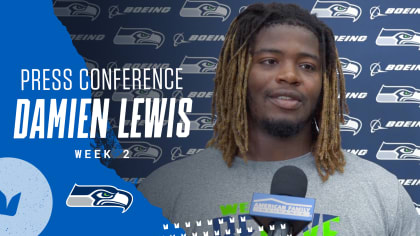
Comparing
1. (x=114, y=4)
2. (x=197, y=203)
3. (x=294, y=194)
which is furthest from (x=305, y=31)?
(x=114, y=4)

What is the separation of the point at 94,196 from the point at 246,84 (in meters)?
0.80

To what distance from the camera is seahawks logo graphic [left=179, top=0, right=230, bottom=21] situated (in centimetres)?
266

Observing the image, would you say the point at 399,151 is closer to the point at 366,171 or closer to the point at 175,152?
the point at 366,171

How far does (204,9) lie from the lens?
268 centimetres

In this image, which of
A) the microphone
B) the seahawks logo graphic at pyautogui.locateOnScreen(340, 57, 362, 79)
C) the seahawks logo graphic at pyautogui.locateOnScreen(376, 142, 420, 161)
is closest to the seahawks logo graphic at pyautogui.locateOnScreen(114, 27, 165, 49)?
the seahawks logo graphic at pyautogui.locateOnScreen(340, 57, 362, 79)

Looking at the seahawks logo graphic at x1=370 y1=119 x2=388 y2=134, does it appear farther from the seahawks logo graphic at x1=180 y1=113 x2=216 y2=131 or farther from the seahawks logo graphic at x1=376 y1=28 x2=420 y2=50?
the seahawks logo graphic at x1=180 y1=113 x2=216 y2=131

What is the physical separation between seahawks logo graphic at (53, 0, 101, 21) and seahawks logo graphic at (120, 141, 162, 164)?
615 mm

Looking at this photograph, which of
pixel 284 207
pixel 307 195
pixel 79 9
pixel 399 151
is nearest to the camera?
pixel 284 207

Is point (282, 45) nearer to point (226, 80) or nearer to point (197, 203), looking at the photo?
point (226, 80)

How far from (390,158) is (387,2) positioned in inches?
27.6

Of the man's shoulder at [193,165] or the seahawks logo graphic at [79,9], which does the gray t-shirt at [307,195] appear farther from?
the seahawks logo graphic at [79,9]

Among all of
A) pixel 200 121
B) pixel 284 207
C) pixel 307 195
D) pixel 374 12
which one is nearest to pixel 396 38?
pixel 374 12

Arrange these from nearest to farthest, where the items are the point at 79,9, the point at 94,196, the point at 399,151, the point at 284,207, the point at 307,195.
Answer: the point at 284,207 → the point at 307,195 → the point at 94,196 → the point at 399,151 → the point at 79,9

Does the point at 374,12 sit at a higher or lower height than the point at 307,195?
higher
